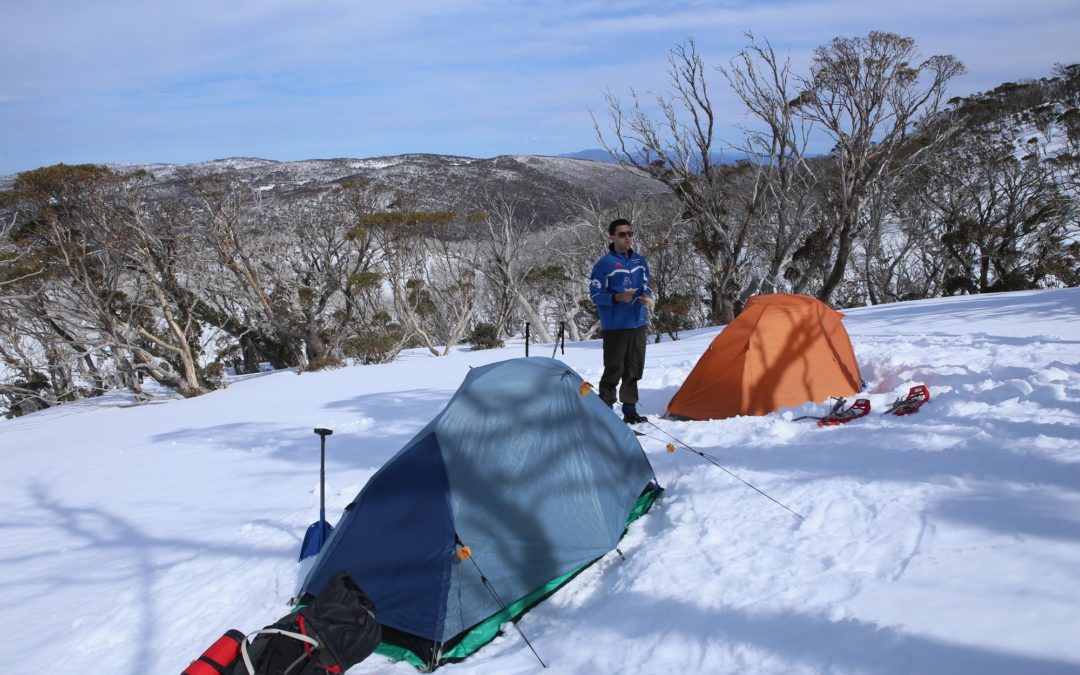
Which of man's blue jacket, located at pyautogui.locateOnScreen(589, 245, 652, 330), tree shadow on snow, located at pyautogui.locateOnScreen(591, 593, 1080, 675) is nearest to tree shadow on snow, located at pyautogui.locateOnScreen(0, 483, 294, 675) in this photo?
tree shadow on snow, located at pyautogui.locateOnScreen(591, 593, 1080, 675)

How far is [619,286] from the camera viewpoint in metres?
5.80

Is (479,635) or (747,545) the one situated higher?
(747,545)

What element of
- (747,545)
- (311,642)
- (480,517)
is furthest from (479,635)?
(747,545)

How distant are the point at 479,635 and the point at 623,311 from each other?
3.27m

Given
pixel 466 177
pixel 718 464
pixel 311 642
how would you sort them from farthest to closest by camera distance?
pixel 466 177 → pixel 718 464 → pixel 311 642

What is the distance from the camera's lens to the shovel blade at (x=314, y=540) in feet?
14.3

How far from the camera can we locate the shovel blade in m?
4.35

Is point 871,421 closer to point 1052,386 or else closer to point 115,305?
point 1052,386

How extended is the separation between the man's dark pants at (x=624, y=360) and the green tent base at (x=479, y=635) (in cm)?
241

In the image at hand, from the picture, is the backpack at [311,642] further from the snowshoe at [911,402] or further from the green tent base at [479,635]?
the snowshoe at [911,402]

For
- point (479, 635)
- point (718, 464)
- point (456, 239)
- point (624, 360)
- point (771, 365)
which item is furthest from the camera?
point (456, 239)

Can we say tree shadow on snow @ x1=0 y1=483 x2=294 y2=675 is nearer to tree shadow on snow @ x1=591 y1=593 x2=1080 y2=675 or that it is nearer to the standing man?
tree shadow on snow @ x1=591 y1=593 x2=1080 y2=675

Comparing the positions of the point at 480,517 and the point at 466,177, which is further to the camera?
the point at 466,177

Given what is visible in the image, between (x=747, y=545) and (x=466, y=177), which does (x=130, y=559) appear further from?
(x=466, y=177)
